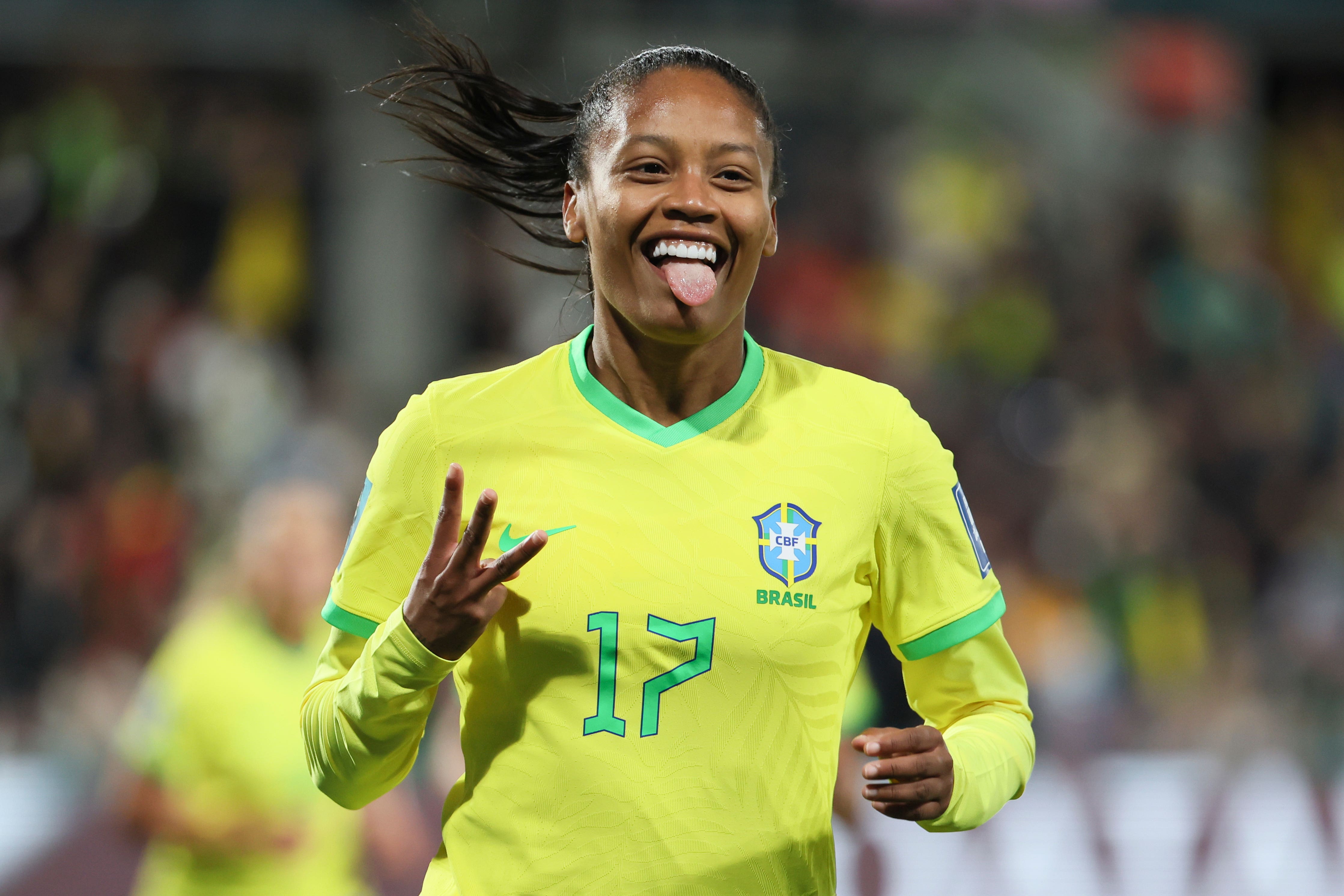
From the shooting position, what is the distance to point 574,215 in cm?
225

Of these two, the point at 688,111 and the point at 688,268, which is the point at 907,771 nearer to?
the point at 688,268

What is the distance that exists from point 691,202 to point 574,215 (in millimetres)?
297

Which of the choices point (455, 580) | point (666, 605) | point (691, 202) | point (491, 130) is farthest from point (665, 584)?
point (491, 130)

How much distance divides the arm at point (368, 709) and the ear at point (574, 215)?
0.64 meters

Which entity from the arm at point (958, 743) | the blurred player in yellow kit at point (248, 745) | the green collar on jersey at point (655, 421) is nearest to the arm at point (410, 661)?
the green collar on jersey at point (655, 421)

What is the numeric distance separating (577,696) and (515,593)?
0.53 feet

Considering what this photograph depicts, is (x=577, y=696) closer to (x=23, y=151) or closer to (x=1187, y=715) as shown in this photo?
(x=1187, y=715)

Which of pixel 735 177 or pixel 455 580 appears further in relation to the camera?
pixel 735 177

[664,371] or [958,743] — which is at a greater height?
[664,371]

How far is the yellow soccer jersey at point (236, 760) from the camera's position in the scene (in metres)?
3.88

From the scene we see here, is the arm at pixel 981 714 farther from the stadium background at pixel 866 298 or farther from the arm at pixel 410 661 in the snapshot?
the stadium background at pixel 866 298

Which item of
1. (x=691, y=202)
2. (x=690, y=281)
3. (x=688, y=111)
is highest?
(x=688, y=111)

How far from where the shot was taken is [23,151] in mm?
9312

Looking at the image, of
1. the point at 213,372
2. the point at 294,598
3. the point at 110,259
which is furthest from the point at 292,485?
the point at 110,259
